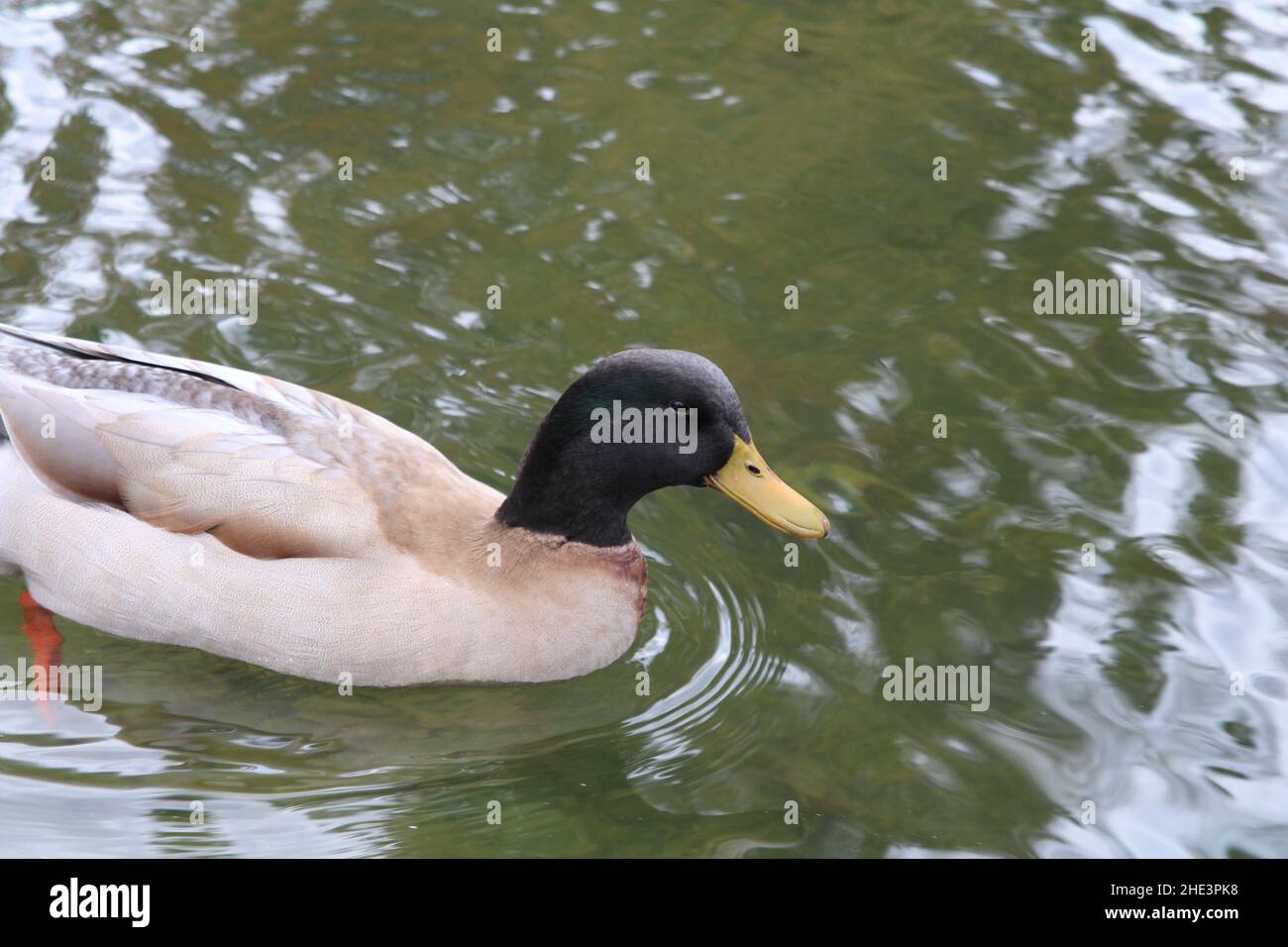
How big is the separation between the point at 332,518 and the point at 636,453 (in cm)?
109

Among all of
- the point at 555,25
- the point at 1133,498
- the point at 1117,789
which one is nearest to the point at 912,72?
the point at 555,25

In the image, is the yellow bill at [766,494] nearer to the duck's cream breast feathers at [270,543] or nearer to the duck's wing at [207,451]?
the duck's cream breast feathers at [270,543]

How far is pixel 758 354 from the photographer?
758 centimetres

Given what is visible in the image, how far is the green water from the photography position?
5477 millimetres

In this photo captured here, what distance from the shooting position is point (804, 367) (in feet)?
24.6

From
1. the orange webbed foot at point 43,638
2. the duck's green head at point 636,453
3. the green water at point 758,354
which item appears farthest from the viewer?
the orange webbed foot at point 43,638

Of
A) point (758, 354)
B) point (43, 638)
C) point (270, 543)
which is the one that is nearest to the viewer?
point (270, 543)

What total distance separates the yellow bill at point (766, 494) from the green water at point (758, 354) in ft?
1.86

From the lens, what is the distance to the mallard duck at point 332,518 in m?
5.72

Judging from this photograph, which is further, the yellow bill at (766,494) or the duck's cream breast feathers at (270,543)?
the yellow bill at (766,494)

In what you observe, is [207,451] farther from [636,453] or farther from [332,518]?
[636,453]

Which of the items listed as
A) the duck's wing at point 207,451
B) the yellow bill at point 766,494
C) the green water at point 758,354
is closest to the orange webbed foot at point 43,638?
the green water at point 758,354

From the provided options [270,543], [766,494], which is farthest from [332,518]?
[766,494]

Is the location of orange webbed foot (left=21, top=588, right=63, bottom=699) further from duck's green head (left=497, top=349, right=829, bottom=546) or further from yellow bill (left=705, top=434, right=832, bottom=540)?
yellow bill (left=705, top=434, right=832, bottom=540)
